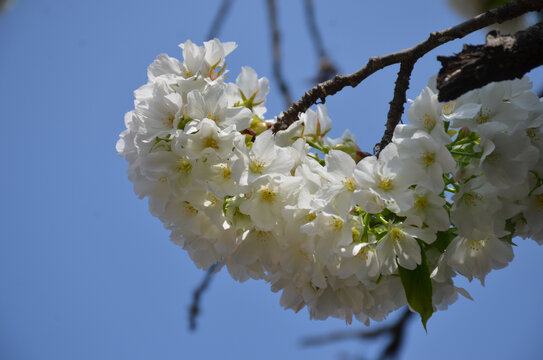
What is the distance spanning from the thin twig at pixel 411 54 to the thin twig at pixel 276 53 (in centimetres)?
130

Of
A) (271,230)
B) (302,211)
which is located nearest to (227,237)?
(271,230)

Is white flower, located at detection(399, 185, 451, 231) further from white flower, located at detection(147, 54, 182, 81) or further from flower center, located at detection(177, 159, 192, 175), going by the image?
white flower, located at detection(147, 54, 182, 81)

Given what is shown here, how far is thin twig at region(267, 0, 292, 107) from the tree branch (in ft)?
5.84

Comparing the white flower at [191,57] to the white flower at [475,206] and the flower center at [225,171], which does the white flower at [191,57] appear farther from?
the white flower at [475,206]

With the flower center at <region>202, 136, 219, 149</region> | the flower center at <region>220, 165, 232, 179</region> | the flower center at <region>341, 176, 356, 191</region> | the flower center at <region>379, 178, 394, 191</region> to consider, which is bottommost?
the flower center at <region>379, 178, 394, 191</region>

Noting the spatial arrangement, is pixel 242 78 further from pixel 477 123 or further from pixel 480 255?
pixel 480 255

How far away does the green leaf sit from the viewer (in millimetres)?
1371

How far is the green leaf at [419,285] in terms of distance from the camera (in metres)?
1.37

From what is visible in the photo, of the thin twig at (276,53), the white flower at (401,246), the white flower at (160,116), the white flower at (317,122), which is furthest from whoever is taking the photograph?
the thin twig at (276,53)

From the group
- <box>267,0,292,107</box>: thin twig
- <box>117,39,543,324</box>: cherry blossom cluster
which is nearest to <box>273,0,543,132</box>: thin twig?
<box>117,39,543,324</box>: cherry blossom cluster

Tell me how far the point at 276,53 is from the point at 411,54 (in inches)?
64.8

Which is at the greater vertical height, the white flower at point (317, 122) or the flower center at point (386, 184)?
the white flower at point (317, 122)

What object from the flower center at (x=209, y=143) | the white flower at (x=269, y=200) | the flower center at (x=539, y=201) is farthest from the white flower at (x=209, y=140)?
the flower center at (x=539, y=201)

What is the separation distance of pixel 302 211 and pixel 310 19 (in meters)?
2.06
